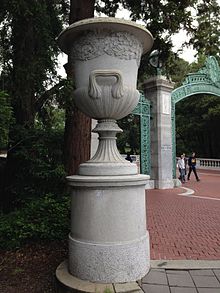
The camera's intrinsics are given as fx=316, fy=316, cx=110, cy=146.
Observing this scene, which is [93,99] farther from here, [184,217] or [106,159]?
[184,217]

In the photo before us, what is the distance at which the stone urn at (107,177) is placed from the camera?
3463 millimetres

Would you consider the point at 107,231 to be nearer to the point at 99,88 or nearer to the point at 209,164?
the point at 99,88

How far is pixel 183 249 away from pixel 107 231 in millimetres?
1870

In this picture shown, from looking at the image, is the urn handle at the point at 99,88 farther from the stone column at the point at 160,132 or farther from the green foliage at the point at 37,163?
the stone column at the point at 160,132

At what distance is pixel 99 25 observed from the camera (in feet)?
11.9

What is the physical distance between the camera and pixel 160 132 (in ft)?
43.1

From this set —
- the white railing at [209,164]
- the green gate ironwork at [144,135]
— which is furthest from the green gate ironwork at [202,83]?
the white railing at [209,164]

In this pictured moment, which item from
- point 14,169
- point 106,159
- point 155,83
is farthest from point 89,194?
point 155,83

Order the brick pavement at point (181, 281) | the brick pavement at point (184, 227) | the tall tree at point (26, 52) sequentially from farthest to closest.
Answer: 1. the tall tree at point (26, 52)
2. the brick pavement at point (184, 227)
3. the brick pavement at point (181, 281)

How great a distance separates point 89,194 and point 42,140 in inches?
119

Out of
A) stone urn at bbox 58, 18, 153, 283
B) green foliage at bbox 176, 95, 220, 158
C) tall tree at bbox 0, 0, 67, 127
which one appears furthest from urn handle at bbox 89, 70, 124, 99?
green foliage at bbox 176, 95, 220, 158

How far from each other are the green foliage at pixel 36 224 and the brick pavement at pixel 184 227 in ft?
5.00

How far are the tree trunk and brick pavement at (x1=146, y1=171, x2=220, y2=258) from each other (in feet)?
6.47

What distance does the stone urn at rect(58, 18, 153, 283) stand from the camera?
136 inches
